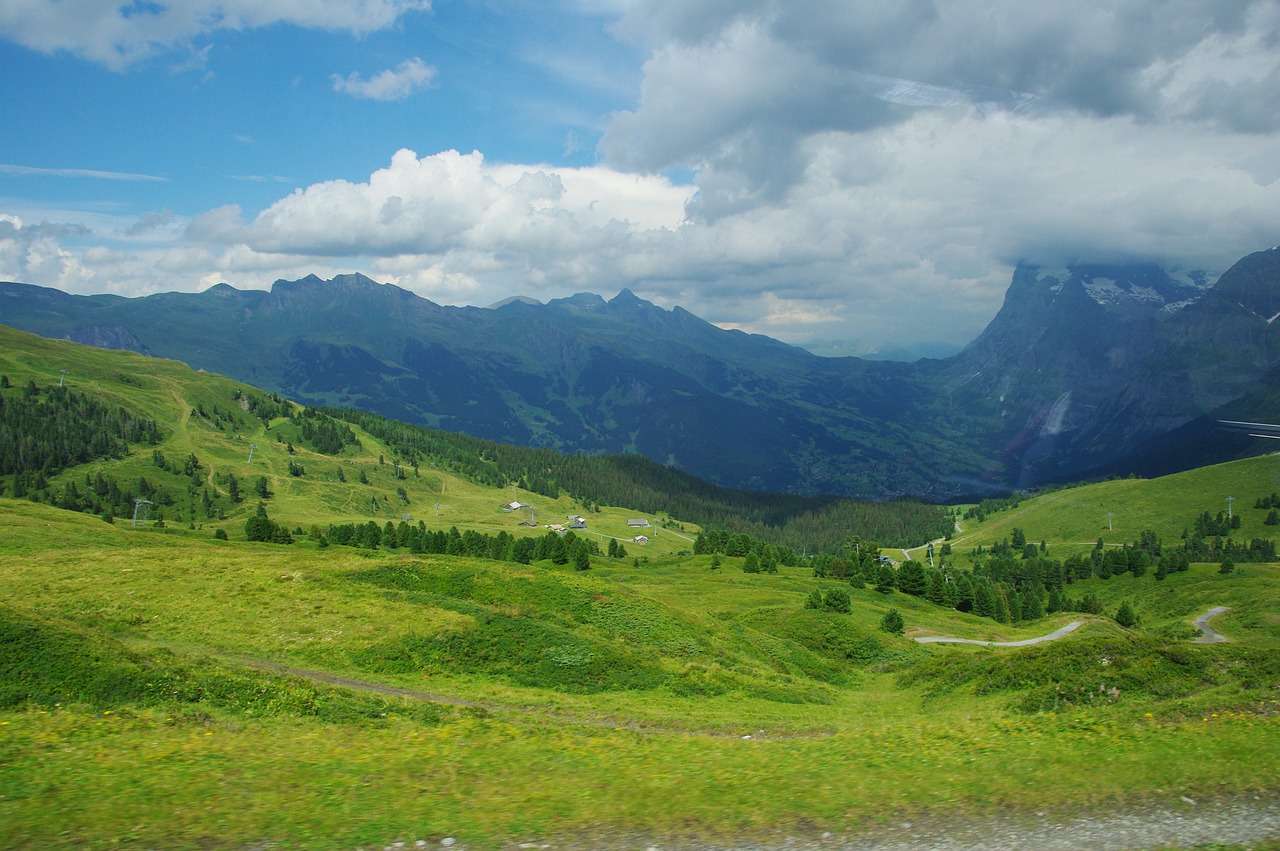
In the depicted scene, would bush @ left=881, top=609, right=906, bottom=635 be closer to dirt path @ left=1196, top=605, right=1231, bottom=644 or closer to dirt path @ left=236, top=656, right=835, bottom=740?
dirt path @ left=1196, top=605, right=1231, bottom=644

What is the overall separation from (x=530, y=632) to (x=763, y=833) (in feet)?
90.0

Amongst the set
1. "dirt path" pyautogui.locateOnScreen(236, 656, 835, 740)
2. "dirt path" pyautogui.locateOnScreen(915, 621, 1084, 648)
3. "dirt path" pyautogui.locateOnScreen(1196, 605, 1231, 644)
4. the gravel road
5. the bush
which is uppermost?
the gravel road

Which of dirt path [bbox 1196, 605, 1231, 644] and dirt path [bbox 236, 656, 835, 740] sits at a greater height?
dirt path [bbox 236, 656, 835, 740]

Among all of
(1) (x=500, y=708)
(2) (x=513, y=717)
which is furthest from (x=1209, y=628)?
(2) (x=513, y=717)

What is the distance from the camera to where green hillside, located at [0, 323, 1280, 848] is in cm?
1551

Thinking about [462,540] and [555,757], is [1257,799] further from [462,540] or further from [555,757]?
[462,540]

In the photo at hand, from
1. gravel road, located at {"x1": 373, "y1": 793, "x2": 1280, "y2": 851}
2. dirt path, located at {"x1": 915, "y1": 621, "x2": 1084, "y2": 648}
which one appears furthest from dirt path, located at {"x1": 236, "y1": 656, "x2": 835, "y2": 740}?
dirt path, located at {"x1": 915, "y1": 621, "x2": 1084, "y2": 648}

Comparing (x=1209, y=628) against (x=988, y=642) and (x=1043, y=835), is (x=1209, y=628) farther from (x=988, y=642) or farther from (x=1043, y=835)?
(x=1043, y=835)

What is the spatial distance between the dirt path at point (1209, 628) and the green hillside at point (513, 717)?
65432 mm

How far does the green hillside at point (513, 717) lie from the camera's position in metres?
15.5

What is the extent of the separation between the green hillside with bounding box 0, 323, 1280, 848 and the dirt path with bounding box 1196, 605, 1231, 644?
65.4 meters

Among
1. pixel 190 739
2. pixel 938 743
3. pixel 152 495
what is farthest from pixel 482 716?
pixel 152 495

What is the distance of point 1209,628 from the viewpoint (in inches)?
4080

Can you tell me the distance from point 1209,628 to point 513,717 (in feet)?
392
